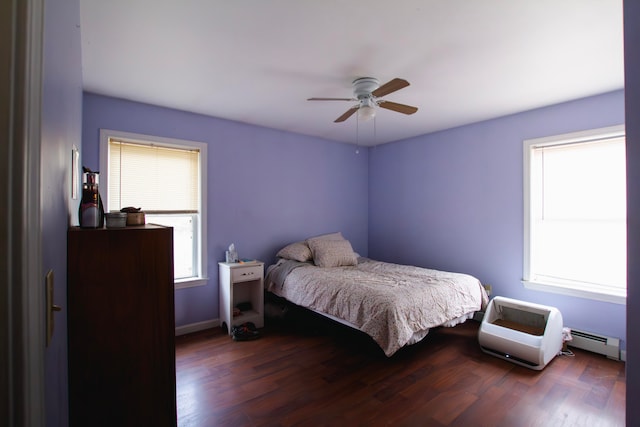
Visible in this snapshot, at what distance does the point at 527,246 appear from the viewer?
3416 mm

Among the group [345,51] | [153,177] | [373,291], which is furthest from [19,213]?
[153,177]

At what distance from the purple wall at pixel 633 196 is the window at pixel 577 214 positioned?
2578mm

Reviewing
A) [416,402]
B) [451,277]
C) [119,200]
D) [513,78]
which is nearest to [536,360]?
[451,277]

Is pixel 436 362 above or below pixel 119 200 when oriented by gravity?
below

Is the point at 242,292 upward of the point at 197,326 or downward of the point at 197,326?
upward

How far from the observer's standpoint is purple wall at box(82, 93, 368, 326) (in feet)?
10.4

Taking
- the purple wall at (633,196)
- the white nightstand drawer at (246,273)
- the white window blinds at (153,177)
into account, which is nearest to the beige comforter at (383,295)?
the white nightstand drawer at (246,273)

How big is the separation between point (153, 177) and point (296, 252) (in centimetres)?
185

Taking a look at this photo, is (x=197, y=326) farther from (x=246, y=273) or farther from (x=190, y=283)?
(x=246, y=273)

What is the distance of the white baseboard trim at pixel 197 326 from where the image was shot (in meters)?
3.39

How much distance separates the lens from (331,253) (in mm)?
4000

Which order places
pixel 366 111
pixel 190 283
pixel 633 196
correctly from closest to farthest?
pixel 633 196
pixel 366 111
pixel 190 283

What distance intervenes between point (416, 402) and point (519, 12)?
2577mm

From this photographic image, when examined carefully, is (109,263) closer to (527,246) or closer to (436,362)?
(436,362)
